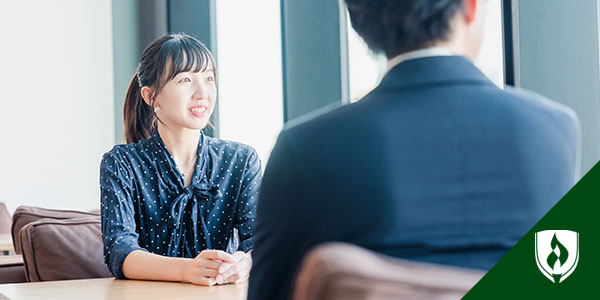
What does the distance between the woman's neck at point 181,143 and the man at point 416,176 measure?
3.98 ft

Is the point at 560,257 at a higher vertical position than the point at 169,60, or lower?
lower

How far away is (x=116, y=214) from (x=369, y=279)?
142 cm

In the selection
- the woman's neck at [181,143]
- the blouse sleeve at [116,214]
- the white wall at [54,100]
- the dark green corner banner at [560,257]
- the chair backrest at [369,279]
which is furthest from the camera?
the white wall at [54,100]

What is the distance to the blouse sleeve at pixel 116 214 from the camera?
1.76 m

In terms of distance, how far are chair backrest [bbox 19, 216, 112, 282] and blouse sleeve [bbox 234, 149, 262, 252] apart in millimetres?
470

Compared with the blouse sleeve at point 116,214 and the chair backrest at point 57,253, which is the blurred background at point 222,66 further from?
Result: the chair backrest at point 57,253

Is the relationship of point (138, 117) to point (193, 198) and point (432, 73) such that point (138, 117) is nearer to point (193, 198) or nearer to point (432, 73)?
point (193, 198)

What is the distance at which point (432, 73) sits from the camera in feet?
2.84

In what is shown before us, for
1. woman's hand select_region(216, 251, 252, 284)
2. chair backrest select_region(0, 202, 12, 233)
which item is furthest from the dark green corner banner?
chair backrest select_region(0, 202, 12, 233)

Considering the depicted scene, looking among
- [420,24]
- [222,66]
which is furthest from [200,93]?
[222,66]

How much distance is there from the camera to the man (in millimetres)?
791

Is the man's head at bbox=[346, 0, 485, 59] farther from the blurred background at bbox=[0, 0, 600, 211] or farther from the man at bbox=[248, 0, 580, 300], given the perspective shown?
the blurred background at bbox=[0, 0, 600, 211]

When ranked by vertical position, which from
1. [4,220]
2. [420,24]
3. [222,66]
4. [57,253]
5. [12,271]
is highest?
[420,24]

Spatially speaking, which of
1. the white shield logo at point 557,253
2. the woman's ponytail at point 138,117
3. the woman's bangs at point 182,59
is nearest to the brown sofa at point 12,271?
the woman's ponytail at point 138,117
